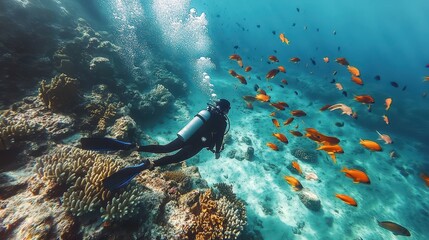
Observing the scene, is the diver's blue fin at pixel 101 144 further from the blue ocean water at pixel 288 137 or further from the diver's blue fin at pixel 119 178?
the blue ocean water at pixel 288 137

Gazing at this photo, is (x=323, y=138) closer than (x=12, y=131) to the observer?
No

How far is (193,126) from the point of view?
5605 millimetres

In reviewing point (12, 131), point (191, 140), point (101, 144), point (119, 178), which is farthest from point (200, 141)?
point (12, 131)

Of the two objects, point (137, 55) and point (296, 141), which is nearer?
point (296, 141)

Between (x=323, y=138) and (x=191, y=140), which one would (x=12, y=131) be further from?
(x=323, y=138)

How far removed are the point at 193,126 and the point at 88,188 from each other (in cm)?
248

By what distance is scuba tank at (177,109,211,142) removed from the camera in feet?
18.0

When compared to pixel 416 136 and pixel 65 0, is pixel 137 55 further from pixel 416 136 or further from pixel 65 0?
pixel 416 136

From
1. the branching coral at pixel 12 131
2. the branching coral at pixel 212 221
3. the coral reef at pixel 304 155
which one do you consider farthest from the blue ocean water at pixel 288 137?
the branching coral at pixel 12 131

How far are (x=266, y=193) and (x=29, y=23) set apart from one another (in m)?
13.1

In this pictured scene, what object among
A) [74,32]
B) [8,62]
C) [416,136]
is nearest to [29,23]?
[74,32]

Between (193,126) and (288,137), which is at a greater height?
(288,137)

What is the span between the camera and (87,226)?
432cm

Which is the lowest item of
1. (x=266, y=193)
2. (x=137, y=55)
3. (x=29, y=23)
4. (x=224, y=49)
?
(x=266, y=193)
